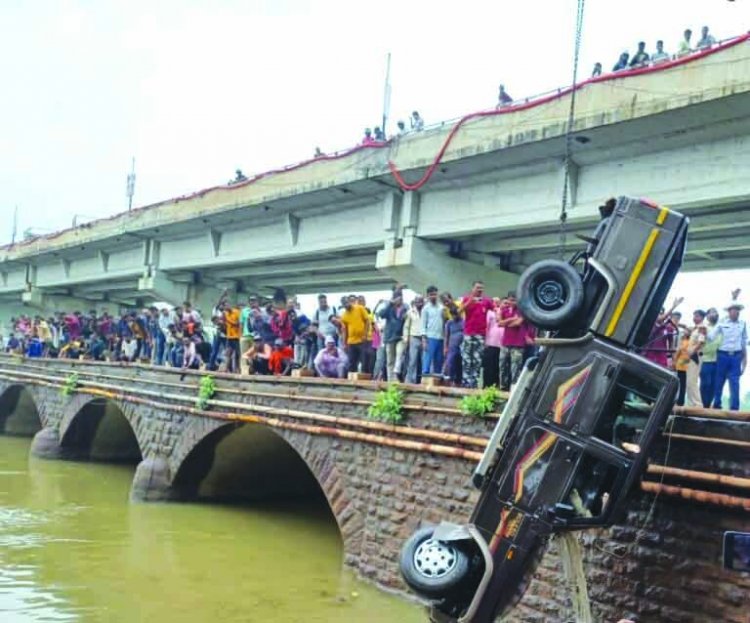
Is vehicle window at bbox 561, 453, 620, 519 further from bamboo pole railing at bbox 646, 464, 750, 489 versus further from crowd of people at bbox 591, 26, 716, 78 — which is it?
crowd of people at bbox 591, 26, 716, 78

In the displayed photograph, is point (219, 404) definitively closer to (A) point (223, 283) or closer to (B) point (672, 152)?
(B) point (672, 152)

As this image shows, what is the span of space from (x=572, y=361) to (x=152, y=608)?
6.47m

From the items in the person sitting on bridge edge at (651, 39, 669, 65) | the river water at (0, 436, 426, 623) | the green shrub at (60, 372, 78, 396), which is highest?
the person sitting on bridge edge at (651, 39, 669, 65)

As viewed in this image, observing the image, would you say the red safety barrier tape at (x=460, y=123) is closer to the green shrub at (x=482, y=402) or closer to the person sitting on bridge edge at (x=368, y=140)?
the person sitting on bridge edge at (x=368, y=140)

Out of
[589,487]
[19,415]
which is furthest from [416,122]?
[19,415]

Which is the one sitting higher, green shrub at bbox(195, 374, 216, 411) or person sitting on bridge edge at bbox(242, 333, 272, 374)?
person sitting on bridge edge at bbox(242, 333, 272, 374)

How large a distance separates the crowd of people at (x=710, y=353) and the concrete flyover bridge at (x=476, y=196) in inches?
89.0

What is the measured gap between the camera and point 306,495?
1997cm

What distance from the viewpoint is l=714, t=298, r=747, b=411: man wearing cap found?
1068 cm

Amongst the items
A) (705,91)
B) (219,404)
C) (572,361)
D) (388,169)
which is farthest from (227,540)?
(705,91)

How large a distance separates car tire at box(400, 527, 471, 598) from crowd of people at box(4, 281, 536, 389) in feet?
13.3

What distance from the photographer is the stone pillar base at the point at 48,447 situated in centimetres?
2416

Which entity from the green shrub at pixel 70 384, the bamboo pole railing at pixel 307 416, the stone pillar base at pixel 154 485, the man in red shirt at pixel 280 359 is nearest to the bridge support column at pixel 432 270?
the man in red shirt at pixel 280 359

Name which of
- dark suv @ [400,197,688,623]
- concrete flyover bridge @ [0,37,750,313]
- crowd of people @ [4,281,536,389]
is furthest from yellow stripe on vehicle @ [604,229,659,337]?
concrete flyover bridge @ [0,37,750,313]
